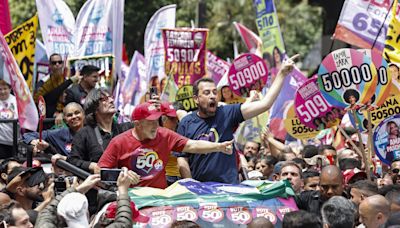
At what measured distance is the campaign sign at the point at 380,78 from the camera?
12297mm

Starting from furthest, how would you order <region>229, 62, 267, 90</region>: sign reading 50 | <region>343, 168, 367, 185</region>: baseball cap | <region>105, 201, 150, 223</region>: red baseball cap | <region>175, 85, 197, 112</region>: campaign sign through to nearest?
<region>229, 62, 267, 90</region>: sign reading 50
<region>175, 85, 197, 112</region>: campaign sign
<region>343, 168, 367, 185</region>: baseball cap
<region>105, 201, 150, 223</region>: red baseball cap

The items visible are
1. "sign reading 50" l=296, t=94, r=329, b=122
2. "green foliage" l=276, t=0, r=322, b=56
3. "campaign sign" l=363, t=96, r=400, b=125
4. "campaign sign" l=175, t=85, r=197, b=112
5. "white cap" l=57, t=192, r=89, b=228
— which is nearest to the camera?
"white cap" l=57, t=192, r=89, b=228

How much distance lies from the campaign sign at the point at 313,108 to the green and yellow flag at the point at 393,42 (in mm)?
1162

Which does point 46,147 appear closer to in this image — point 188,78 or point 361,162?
point 361,162

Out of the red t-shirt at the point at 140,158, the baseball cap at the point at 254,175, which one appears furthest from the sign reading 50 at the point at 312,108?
the red t-shirt at the point at 140,158

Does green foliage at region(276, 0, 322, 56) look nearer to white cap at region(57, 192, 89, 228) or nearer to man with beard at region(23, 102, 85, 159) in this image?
man with beard at region(23, 102, 85, 159)

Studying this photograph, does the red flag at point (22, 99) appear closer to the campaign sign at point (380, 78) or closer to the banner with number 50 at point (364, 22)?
the campaign sign at point (380, 78)

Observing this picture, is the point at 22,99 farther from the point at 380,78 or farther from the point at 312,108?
the point at 380,78

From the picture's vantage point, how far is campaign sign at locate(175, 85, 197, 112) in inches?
578

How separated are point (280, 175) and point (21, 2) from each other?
76.5ft

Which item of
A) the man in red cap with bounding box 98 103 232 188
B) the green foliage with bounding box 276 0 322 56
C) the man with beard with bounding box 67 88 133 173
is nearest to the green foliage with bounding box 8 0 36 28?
the green foliage with bounding box 276 0 322 56

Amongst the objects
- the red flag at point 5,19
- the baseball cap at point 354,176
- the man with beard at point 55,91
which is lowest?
the baseball cap at point 354,176

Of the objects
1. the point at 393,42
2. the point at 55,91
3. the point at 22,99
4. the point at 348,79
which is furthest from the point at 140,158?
the point at 393,42

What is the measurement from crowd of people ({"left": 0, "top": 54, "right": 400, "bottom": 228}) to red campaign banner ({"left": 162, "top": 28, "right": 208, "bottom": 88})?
5126 mm
